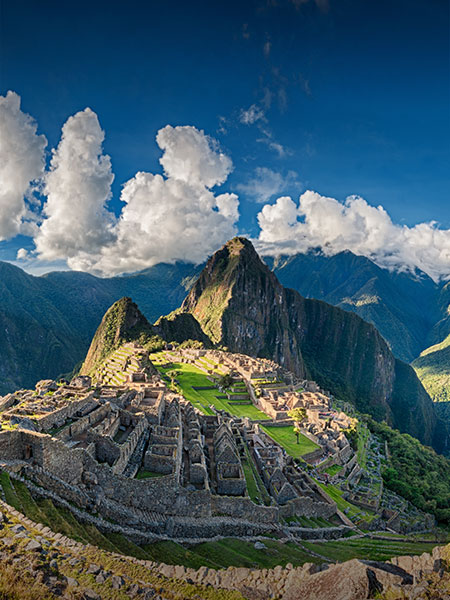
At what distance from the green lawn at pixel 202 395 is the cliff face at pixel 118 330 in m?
40.4

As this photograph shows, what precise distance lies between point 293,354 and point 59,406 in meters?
178

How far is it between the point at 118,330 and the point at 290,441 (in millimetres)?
83881

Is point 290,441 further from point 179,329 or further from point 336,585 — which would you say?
point 179,329

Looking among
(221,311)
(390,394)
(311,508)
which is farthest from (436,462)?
(390,394)

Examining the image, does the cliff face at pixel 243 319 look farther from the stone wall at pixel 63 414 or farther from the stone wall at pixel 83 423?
the stone wall at pixel 63 414

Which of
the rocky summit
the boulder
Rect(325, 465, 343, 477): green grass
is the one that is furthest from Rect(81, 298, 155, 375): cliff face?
the boulder

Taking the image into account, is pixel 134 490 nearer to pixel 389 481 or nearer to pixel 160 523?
pixel 160 523

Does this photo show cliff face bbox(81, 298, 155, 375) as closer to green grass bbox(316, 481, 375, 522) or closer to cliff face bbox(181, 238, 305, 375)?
cliff face bbox(181, 238, 305, 375)

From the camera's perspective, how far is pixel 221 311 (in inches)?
6619

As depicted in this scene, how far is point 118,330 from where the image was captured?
363 feet

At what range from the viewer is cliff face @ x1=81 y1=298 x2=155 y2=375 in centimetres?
10631

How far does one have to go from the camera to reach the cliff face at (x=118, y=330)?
10631 centimetres

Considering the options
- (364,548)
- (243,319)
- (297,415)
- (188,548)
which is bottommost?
(364,548)

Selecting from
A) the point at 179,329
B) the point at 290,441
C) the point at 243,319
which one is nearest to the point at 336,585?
the point at 290,441
